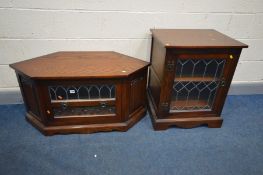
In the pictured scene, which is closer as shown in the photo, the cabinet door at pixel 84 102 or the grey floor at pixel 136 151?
the grey floor at pixel 136 151

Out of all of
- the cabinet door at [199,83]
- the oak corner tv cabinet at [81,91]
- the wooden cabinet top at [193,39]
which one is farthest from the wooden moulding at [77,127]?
the wooden cabinet top at [193,39]

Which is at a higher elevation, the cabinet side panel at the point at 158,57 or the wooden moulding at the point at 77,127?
the cabinet side panel at the point at 158,57

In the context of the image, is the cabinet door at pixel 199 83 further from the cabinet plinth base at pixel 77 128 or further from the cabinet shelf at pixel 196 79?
the cabinet plinth base at pixel 77 128

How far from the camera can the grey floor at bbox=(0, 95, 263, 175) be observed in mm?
1387

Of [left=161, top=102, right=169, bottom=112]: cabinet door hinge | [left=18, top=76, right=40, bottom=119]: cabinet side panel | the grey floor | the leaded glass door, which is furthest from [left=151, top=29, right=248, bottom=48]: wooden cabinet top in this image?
[left=18, top=76, right=40, bottom=119]: cabinet side panel

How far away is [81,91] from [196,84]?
84 centimetres

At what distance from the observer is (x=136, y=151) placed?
4.99 feet

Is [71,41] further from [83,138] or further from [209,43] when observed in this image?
[209,43]

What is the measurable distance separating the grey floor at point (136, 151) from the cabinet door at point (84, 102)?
0.14 metres

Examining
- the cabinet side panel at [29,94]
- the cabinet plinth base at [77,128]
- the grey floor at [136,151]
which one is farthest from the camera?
the cabinet plinth base at [77,128]

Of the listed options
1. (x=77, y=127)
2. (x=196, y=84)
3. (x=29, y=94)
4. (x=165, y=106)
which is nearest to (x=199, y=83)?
(x=196, y=84)

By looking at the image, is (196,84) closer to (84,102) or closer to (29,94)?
(84,102)

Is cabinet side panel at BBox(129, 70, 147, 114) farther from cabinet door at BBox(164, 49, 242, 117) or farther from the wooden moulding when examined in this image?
cabinet door at BBox(164, 49, 242, 117)

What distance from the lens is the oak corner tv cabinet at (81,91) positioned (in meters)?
1.44
